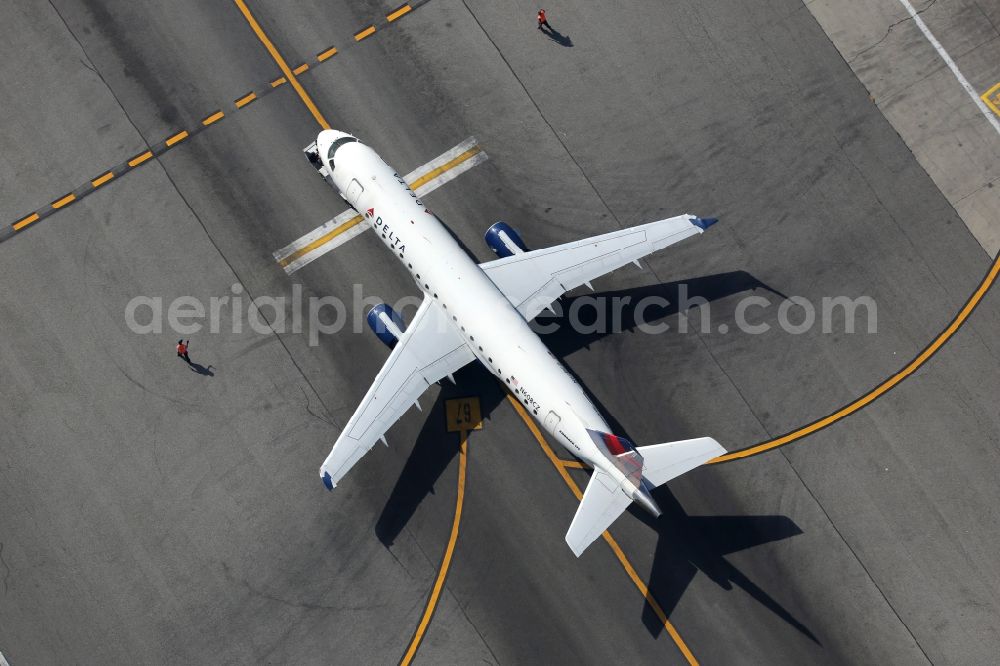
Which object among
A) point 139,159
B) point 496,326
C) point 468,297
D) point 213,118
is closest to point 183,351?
point 139,159

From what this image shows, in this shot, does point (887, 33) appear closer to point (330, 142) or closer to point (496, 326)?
point (496, 326)

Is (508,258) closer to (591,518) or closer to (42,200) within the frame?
(591,518)

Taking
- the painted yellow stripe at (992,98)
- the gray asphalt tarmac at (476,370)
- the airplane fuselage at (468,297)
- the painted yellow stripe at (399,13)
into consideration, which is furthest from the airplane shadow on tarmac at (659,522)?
the painted yellow stripe at (992,98)

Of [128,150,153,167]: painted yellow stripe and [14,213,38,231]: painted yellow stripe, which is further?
[128,150,153,167]: painted yellow stripe

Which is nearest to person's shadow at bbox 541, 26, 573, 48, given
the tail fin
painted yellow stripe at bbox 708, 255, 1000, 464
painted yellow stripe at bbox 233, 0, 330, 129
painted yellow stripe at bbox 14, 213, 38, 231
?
painted yellow stripe at bbox 233, 0, 330, 129

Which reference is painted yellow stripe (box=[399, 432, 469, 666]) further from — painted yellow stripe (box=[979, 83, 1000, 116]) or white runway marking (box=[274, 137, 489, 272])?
painted yellow stripe (box=[979, 83, 1000, 116])

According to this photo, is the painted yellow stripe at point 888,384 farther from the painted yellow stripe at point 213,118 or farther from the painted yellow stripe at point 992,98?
the painted yellow stripe at point 213,118
